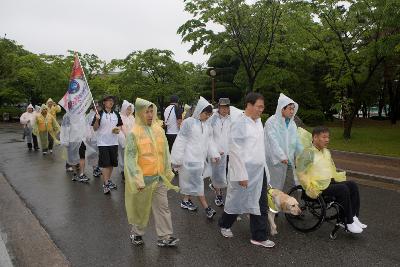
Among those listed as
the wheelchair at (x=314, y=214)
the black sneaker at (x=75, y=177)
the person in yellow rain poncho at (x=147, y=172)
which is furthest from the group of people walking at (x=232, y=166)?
the black sneaker at (x=75, y=177)

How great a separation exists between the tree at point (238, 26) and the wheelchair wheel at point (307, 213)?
11843 millimetres

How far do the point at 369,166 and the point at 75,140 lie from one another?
25.2ft

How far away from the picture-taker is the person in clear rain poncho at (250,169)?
4.88 metres

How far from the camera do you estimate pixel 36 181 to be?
30.6 feet

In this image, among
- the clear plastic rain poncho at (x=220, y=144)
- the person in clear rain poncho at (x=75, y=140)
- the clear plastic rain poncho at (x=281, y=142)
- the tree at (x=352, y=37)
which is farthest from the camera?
the tree at (x=352, y=37)

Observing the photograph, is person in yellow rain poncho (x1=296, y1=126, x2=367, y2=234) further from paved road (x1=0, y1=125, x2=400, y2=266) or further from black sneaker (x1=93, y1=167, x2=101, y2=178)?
black sneaker (x1=93, y1=167, x2=101, y2=178)

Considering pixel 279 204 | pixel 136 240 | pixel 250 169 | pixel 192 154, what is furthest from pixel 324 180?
pixel 136 240

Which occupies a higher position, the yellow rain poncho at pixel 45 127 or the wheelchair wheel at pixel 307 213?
the yellow rain poncho at pixel 45 127

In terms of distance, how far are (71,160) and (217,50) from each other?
10.6 m

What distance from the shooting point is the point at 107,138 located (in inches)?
312

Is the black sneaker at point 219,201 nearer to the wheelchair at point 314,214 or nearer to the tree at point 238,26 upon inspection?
the wheelchair at point 314,214

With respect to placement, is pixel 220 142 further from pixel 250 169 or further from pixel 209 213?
pixel 250 169

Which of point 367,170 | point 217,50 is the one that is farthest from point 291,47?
point 367,170

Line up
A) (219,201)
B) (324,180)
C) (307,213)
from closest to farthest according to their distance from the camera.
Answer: (324,180) → (307,213) → (219,201)
